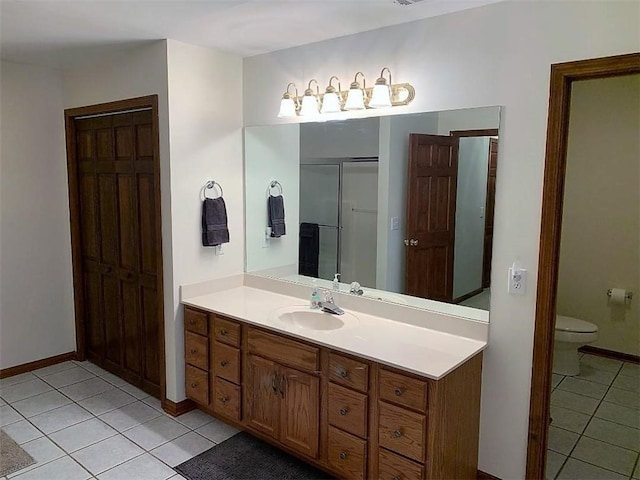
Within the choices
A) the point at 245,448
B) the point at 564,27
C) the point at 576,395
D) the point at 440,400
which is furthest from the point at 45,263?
the point at 576,395

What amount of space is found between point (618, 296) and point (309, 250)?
2770 mm

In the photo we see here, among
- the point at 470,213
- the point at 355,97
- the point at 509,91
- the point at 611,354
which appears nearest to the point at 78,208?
the point at 355,97

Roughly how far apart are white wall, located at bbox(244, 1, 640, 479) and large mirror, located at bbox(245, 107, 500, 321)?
9 centimetres

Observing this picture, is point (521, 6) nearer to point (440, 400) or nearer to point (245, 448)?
point (440, 400)

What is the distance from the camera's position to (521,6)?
212cm

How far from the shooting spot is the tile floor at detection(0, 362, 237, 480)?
2578 millimetres

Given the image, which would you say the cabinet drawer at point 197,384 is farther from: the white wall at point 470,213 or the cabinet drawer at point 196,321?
the white wall at point 470,213

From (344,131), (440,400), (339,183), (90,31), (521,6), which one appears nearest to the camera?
(440,400)

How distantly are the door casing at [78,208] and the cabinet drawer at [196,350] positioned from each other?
0.71ft

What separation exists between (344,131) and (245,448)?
1.94 meters

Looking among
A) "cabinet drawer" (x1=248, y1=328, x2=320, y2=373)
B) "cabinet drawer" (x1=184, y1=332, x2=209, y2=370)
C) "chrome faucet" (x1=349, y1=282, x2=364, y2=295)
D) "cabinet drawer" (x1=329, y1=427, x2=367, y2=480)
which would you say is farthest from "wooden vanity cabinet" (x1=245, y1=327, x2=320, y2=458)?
"chrome faucet" (x1=349, y1=282, x2=364, y2=295)

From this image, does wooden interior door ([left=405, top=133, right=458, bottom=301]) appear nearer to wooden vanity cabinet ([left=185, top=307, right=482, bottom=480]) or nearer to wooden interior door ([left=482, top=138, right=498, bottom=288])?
wooden interior door ([left=482, top=138, right=498, bottom=288])

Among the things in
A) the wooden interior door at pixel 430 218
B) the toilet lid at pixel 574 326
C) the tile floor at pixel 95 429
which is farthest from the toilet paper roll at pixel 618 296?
the tile floor at pixel 95 429

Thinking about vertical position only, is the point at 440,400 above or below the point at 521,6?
below
